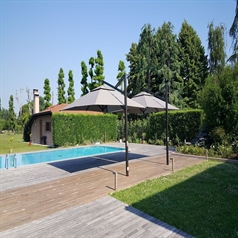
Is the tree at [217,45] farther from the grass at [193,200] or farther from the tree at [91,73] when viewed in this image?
the grass at [193,200]

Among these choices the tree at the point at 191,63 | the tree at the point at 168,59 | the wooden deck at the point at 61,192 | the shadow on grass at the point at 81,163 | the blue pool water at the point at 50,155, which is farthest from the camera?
the tree at the point at 191,63

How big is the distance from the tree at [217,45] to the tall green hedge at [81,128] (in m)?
14.8

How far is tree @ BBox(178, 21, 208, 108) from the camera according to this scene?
25.1m

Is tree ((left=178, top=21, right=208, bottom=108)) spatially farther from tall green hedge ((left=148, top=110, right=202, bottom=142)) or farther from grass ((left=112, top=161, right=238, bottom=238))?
grass ((left=112, top=161, right=238, bottom=238))

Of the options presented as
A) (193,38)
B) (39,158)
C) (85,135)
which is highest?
(193,38)

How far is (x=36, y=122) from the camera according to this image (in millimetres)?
20500

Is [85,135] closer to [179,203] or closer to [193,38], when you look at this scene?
[179,203]

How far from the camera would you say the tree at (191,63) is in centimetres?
2508

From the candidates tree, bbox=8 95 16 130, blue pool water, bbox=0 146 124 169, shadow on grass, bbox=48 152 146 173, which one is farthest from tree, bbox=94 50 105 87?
tree, bbox=8 95 16 130

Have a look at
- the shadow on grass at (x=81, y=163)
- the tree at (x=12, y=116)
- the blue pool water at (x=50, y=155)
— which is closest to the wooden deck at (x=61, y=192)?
the shadow on grass at (x=81, y=163)

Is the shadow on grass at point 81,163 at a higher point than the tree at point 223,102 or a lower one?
lower

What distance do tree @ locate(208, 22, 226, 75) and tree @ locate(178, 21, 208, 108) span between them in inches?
105

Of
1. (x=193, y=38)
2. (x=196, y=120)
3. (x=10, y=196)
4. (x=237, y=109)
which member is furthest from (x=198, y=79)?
(x=10, y=196)

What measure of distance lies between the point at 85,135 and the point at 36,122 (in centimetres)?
692
